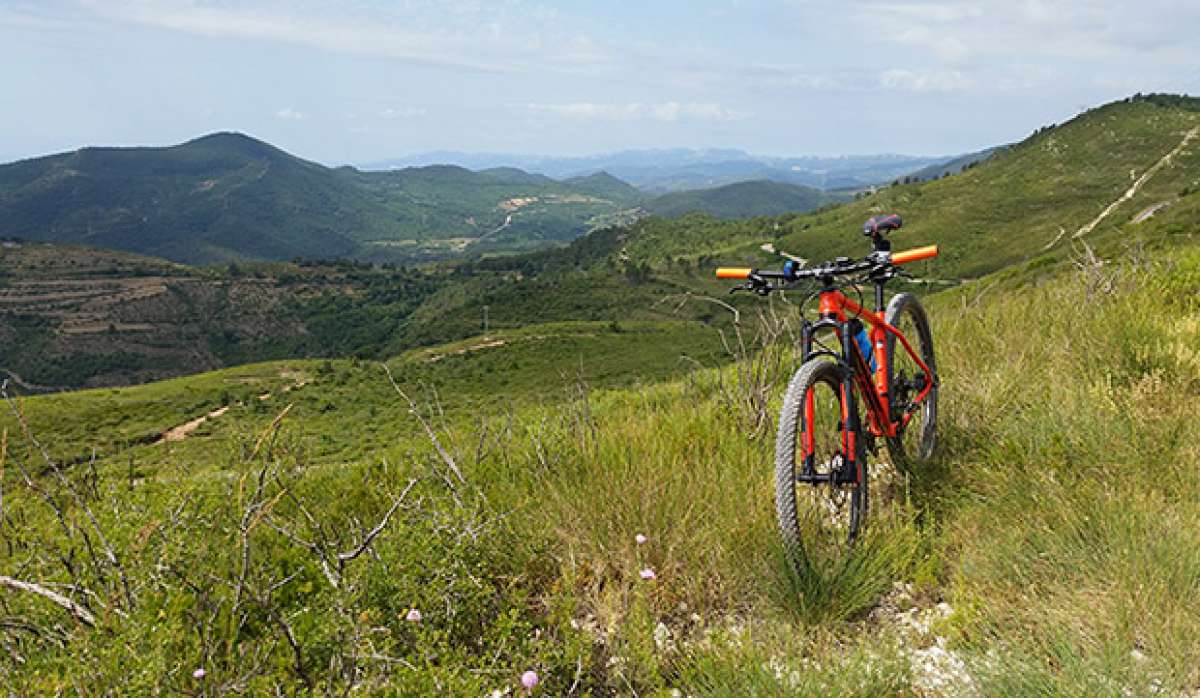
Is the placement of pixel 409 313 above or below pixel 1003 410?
below

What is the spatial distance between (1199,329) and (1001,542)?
328 centimetres

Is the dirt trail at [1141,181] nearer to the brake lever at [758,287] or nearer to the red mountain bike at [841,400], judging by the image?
the red mountain bike at [841,400]

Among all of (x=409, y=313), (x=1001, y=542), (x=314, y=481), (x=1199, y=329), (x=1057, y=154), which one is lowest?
(x=409, y=313)

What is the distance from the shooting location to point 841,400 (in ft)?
10.2

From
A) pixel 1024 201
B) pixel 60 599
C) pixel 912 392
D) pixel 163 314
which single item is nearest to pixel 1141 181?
pixel 1024 201

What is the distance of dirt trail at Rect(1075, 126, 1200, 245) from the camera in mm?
91713

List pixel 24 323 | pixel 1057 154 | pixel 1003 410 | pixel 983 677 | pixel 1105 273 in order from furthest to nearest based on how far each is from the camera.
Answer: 1. pixel 1057 154
2. pixel 24 323
3. pixel 1105 273
4. pixel 1003 410
5. pixel 983 677

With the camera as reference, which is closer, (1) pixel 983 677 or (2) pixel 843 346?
(1) pixel 983 677

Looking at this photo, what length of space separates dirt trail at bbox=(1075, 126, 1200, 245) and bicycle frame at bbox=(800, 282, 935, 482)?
10278 centimetres

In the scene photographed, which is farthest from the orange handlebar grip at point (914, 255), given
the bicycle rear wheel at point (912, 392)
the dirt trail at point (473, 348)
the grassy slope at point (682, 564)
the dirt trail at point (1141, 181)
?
the dirt trail at point (1141, 181)

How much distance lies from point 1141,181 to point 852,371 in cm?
13335

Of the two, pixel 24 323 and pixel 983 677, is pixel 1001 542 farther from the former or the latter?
pixel 24 323

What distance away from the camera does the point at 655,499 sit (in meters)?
3.11

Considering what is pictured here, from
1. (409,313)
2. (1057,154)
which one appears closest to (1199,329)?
(409,313)
